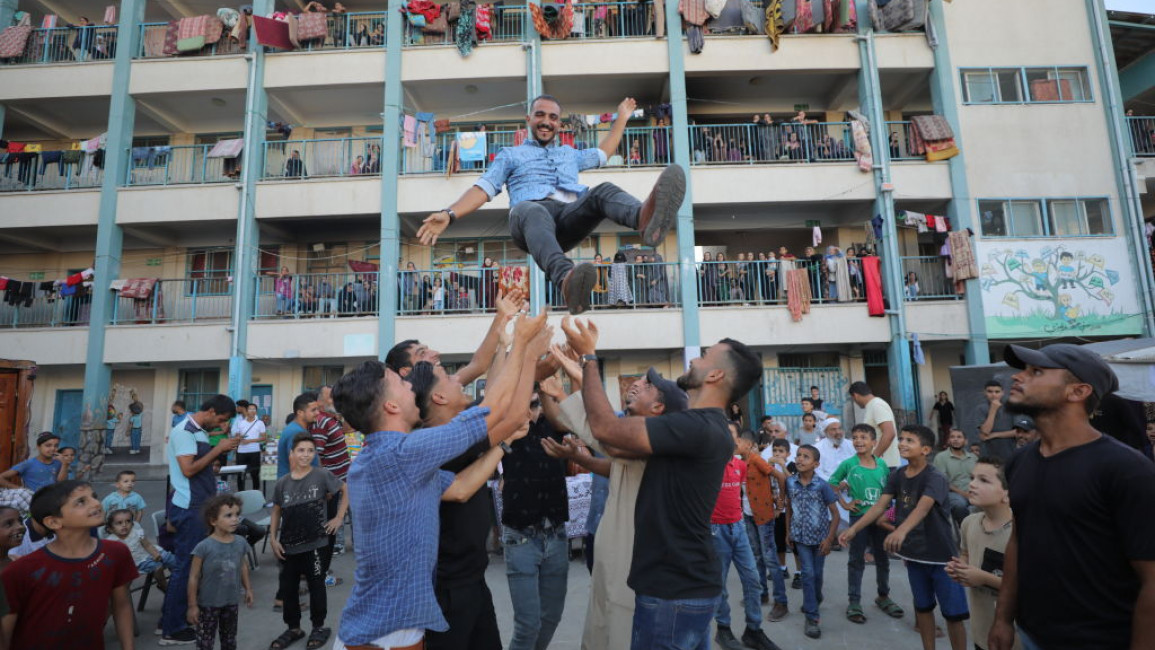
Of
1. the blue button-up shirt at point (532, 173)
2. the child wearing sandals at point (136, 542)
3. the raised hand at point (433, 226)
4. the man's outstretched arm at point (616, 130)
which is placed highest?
the man's outstretched arm at point (616, 130)

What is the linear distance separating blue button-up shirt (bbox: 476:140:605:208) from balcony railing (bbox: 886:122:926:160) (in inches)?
498

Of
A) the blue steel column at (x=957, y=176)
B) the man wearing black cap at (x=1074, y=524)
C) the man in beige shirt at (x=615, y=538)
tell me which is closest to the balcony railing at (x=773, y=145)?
the blue steel column at (x=957, y=176)

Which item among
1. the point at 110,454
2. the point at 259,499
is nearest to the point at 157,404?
the point at 110,454

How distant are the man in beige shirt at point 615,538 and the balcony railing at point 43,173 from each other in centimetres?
1663

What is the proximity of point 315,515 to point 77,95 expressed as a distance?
51.2 ft

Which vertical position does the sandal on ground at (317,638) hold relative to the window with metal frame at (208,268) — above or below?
below

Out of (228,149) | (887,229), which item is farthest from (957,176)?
(228,149)

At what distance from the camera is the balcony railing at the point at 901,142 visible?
13930 mm

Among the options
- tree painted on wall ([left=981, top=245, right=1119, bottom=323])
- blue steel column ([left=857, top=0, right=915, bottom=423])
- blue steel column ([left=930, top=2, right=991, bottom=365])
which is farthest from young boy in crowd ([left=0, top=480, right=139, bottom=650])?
tree painted on wall ([left=981, top=245, right=1119, bottom=323])

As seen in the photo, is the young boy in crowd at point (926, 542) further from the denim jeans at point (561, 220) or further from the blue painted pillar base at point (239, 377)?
the blue painted pillar base at point (239, 377)

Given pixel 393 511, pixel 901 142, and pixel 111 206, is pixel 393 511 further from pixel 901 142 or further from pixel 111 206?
pixel 111 206

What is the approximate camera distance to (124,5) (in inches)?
573

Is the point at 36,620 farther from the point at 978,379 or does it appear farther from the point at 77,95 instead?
the point at 77,95

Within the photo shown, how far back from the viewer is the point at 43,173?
585 inches
